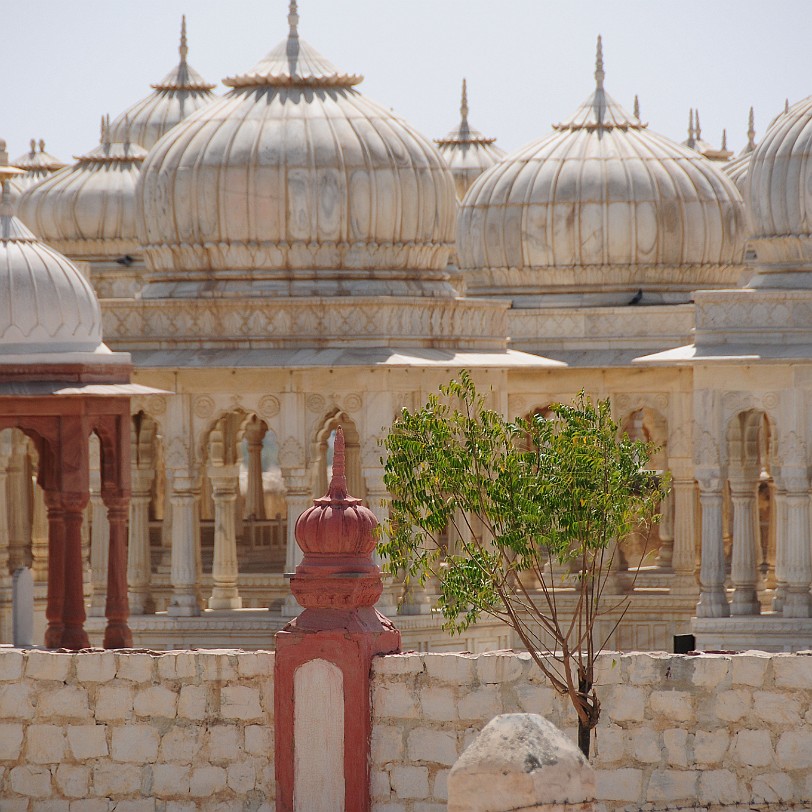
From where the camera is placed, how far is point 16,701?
56.7 ft

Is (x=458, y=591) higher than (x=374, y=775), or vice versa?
(x=458, y=591)

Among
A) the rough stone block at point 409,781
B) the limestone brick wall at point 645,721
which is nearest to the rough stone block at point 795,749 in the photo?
the limestone brick wall at point 645,721

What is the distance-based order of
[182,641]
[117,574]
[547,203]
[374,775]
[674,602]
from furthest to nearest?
1. [547,203]
2. [674,602]
3. [182,641]
4. [117,574]
5. [374,775]

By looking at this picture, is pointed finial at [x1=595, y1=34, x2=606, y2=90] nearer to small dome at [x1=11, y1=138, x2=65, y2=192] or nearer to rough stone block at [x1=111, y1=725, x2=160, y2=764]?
small dome at [x1=11, y1=138, x2=65, y2=192]

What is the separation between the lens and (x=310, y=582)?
54.8 ft

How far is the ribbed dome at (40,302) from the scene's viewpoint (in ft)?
75.4

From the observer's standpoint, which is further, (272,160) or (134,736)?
(272,160)

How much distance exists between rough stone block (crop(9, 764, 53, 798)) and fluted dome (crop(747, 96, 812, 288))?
524 inches

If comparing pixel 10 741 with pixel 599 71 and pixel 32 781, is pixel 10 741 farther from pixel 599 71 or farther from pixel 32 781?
pixel 599 71

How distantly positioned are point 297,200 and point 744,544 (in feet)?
19.4

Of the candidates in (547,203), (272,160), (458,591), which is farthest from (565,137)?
(458,591)

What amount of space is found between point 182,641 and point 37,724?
10476 millimetres

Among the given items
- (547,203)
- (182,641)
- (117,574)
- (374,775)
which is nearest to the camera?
(374,775)

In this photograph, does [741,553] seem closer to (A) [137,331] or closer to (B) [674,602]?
(B) [674,602]
